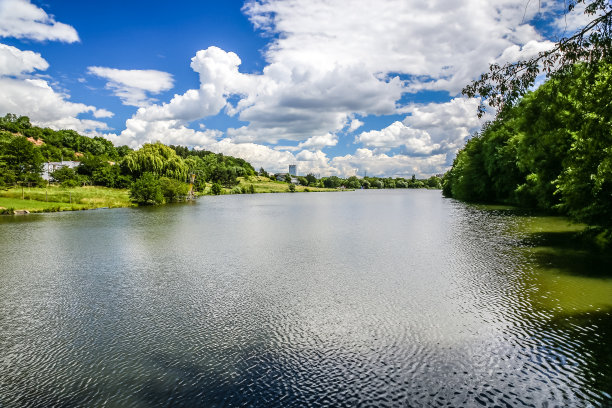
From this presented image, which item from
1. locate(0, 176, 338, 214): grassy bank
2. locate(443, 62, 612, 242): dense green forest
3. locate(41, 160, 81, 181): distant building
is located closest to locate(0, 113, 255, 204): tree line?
locate(0, 176, 338, 214): grassy bank

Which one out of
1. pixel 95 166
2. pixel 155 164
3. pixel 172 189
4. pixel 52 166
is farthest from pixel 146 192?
pixel 52 166

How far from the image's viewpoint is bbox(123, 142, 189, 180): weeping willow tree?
82875mm

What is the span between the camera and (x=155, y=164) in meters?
82.9

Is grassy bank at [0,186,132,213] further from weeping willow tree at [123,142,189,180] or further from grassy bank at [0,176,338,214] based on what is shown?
weeping willow tree at [123,142,189,180]

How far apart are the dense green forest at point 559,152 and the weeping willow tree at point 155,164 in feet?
205

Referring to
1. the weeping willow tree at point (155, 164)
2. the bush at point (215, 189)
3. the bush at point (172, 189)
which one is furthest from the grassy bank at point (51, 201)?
the bush at point (215, 189)

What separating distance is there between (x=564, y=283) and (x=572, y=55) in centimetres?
921

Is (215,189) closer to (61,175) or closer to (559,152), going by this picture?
(61,175)

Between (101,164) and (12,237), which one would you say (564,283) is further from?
(101,164)

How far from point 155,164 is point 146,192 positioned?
21.7m

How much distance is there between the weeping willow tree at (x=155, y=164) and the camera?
272ft

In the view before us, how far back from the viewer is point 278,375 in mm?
7516

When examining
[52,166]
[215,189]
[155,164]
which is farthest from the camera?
[215,189]

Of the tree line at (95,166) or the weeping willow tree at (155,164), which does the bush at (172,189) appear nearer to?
the tree line at (95,166)
